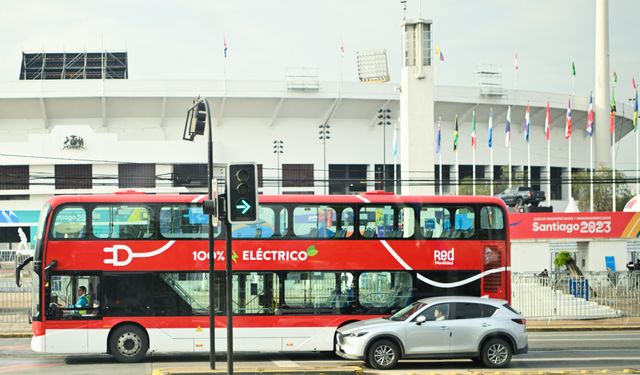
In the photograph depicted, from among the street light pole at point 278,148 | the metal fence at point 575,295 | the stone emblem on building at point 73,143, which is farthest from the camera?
the street light pole at point 278,148

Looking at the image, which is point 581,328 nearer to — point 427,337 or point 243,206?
point 427,337

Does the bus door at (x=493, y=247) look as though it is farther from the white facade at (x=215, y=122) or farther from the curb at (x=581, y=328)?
the white facade at (x=215, y=122)

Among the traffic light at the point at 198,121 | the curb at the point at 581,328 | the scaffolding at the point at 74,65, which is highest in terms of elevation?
the scaffolding at the point at 74,65

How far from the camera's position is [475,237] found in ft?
72.6

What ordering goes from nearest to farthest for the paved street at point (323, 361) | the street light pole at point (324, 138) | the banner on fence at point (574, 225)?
the paved street at point (323, 361) < the banner on fence at point (574, 225) < the street light pole at point (324, 138)

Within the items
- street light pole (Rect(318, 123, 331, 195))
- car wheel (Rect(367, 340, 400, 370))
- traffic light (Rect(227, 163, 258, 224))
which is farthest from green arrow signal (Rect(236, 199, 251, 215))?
street light pole (Rect(318, 123, 331, 195))

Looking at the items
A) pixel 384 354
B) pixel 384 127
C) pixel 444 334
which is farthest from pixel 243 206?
pixel 384 127

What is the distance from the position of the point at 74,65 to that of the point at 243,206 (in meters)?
80.7

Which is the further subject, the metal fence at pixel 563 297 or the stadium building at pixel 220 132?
the stadium building at pixel 220 132

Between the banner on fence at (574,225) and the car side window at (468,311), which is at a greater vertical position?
the banner on fence at (574,225)

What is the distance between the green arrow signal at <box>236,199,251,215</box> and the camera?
1483cm

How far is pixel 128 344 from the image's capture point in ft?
69.7

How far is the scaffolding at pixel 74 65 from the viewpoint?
297 ft

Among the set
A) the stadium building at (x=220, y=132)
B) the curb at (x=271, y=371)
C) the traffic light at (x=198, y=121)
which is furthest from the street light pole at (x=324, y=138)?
the curb at (x=271, y=371)
